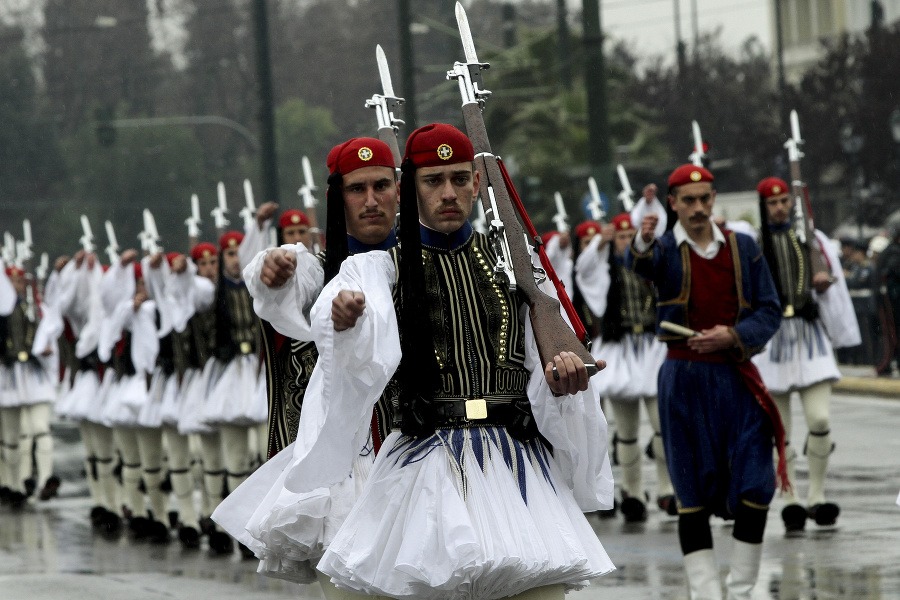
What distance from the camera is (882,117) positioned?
4050 cm

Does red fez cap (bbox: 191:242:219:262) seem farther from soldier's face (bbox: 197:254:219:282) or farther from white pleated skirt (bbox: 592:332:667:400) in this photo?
white pleated skirt (bbox: 592:332:667:400)

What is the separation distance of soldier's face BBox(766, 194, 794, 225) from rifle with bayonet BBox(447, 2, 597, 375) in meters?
6.06

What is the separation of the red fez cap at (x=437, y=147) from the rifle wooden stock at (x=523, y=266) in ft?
0.39

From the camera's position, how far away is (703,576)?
8.62 meters

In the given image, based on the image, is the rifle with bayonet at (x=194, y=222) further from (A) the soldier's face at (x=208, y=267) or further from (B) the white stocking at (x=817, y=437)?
(B) the white stocking at (x=817, y=437)

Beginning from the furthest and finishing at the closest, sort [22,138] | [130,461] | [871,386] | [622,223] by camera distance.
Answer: [22,138] < [871,386] < [130,461] < [622,223]

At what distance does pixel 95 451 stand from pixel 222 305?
305 cm

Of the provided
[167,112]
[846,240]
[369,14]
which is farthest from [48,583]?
[369,14]

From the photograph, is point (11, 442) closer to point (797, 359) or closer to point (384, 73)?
point (797, 359)

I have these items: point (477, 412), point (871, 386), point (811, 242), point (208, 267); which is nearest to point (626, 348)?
point (811, 242)

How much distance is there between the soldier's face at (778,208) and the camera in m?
11.8

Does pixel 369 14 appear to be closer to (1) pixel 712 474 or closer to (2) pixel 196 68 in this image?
(2) pixel 196 68

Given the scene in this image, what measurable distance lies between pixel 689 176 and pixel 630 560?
108 inches

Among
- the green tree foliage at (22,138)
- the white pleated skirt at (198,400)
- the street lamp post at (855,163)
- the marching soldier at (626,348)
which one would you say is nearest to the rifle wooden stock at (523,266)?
the marching soldier at (626,348)
